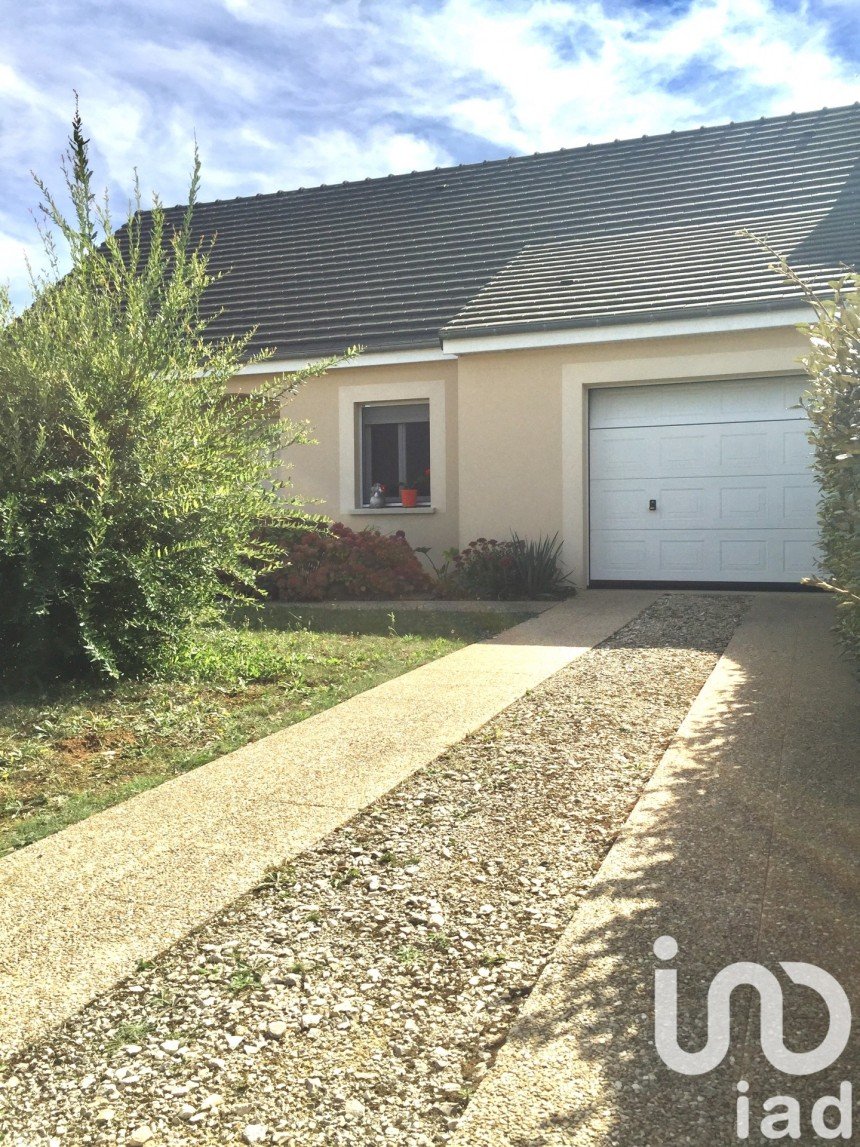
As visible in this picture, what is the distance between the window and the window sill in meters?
0.20

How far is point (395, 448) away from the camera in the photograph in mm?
13398

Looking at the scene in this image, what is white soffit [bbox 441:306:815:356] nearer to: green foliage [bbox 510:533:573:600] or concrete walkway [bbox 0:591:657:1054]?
green foliage [bbox 510:533:573:600]

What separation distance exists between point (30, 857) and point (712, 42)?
8.29 meters

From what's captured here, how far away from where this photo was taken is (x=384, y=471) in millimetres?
13531

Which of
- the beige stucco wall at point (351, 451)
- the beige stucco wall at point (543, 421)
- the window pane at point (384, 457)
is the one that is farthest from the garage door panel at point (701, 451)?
the window pane at point (384, 457)

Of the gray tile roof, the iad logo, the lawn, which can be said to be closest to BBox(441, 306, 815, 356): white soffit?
the gray tile roof

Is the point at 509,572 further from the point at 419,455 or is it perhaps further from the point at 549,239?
the point at 549,239

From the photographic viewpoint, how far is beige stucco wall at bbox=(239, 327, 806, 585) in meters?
Answer: 10.8

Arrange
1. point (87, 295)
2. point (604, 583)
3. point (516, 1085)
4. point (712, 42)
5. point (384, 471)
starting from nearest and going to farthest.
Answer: point (516, 1085)
point (87, 295)
point (712, 42)
point (604, 583)
point (384, 471)

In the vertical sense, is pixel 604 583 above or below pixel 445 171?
below

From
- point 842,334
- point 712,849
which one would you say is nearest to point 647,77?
Answer: point 842,334

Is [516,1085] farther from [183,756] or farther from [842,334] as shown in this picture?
[842,334]

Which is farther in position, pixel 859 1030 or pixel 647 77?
pixel 647 77

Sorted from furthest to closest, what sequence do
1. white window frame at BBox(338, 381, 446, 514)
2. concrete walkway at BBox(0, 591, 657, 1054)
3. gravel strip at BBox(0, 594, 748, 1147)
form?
white window frame at BBox(338, 381, 446, 514)
concrete walkway at BBox(0, 591, 657, 1054)
gravel strip at BBox(0, 594, 748, 1147)
